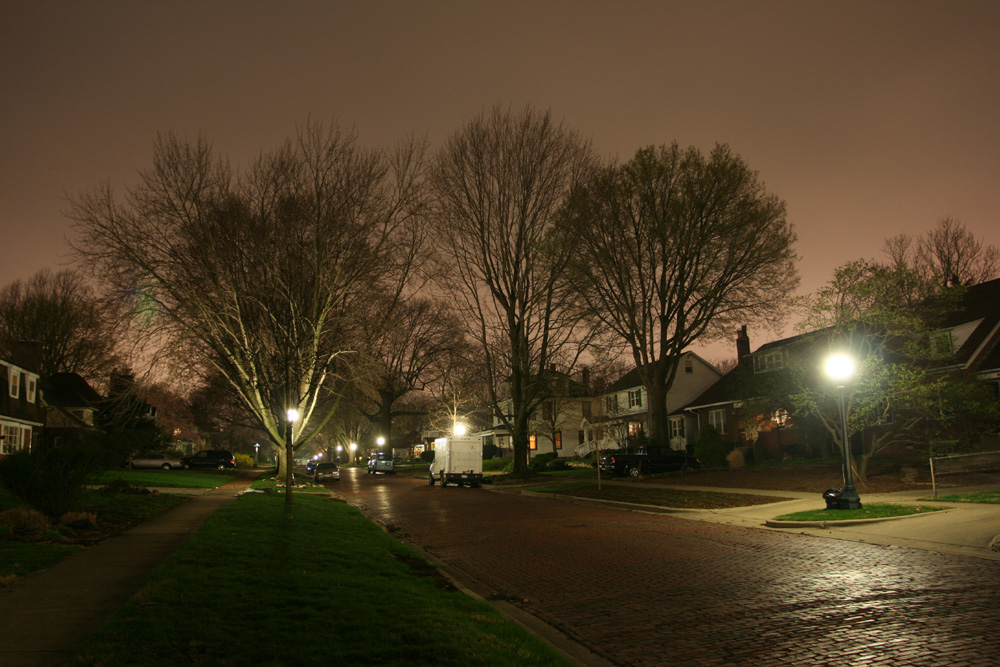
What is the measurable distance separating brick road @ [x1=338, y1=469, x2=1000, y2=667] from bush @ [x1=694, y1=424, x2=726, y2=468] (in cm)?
1977

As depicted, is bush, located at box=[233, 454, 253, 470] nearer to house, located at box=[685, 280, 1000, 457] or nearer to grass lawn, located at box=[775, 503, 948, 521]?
house, located at box=[685, 280, 1000, 457]

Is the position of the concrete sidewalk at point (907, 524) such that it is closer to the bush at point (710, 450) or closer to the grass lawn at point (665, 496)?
the grass lawn at point (665, 496)

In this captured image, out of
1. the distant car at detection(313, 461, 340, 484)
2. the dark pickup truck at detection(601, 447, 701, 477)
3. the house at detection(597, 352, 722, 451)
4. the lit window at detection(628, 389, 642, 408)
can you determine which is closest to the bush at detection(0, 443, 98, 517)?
the dark pickup truck at detection(601, 447, 701, 477)

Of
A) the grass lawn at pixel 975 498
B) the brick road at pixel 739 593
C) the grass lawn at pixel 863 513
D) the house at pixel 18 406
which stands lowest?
the brick road at pixel 739 593

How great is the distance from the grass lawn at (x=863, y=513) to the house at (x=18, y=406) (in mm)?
36976

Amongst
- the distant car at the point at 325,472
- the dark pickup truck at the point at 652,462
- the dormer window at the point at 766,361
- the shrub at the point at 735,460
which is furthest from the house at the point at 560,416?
the distant car at the point at 325,472

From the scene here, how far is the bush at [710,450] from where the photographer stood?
35469 mm

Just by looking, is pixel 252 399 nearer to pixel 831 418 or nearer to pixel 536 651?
pixel 831 418

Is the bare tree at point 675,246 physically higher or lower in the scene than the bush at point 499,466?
higher

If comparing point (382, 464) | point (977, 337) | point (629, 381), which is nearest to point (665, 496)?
point (977, 337)

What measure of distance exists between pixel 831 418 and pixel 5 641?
76.9 ft

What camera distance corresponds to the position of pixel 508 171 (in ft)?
113

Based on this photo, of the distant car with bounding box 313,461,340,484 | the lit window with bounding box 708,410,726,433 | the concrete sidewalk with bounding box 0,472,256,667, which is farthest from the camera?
the lit window with bounding box 708,410,726,433

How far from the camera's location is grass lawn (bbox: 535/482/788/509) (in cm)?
2128
